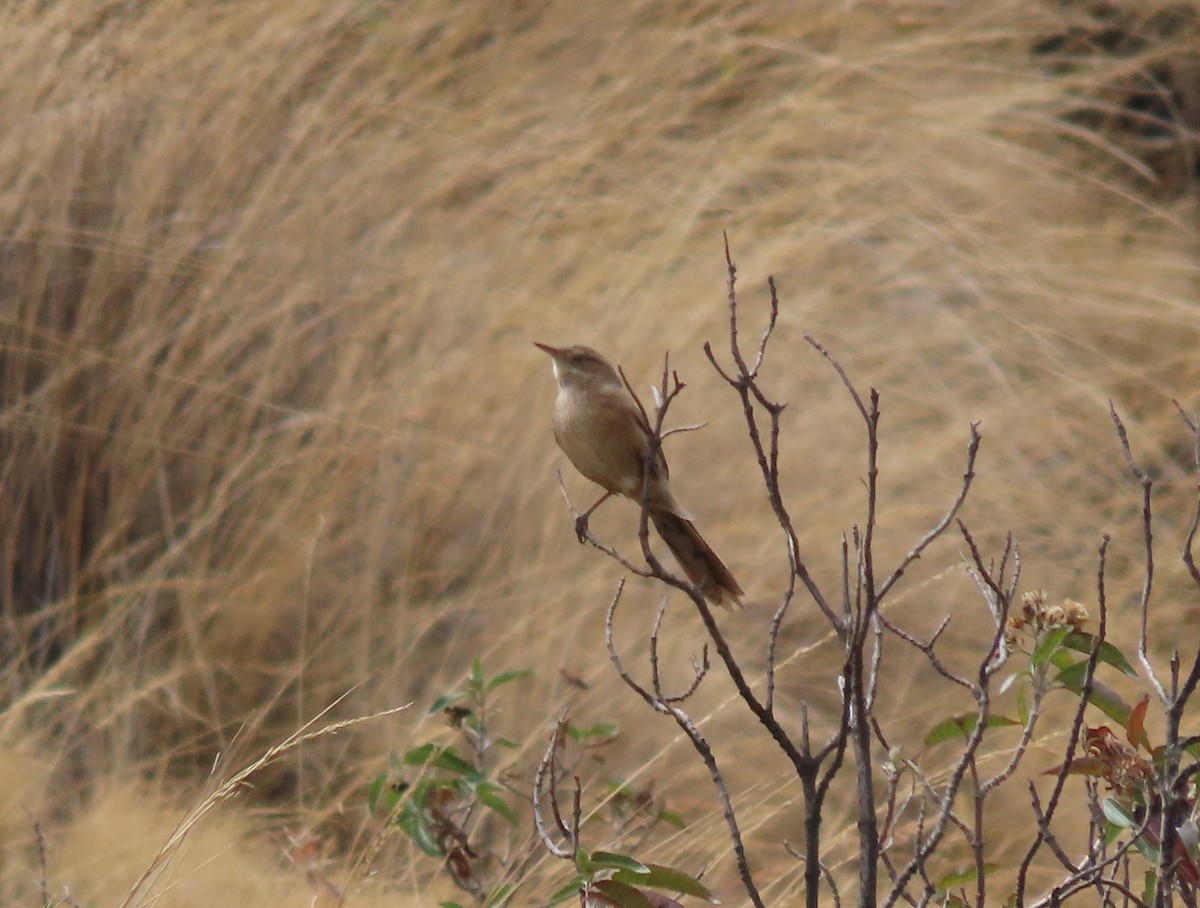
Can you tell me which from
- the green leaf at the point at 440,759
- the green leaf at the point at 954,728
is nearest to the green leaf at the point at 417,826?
the green leaf at the point at 440,759

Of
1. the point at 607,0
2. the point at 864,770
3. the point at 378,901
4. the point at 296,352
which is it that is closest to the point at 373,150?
the point at 296,352

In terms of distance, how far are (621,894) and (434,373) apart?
2593 mm

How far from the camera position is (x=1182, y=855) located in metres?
1.29

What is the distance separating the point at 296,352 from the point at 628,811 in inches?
75.6

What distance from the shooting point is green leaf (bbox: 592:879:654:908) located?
1326 millimetres

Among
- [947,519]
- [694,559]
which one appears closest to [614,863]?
[947,519]

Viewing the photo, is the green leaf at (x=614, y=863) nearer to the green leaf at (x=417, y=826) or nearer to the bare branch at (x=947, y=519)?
the bare branch at (x=947, y=519)

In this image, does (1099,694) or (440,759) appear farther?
(440,759)

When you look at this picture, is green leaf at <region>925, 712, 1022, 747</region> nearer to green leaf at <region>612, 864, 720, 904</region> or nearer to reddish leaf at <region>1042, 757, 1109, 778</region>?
reddish leaf at <region>1042, 757, 1109, 778</region>

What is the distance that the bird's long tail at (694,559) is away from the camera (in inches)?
68.2

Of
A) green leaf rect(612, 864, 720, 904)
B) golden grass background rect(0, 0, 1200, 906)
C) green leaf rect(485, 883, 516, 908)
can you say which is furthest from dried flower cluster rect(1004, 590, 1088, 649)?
golden grass background rect(0, 0, 1200, 906)

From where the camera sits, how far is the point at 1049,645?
4.38 ft

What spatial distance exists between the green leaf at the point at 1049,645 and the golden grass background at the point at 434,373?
1478 mm

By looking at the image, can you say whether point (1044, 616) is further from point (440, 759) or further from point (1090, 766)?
point (440, 759)
